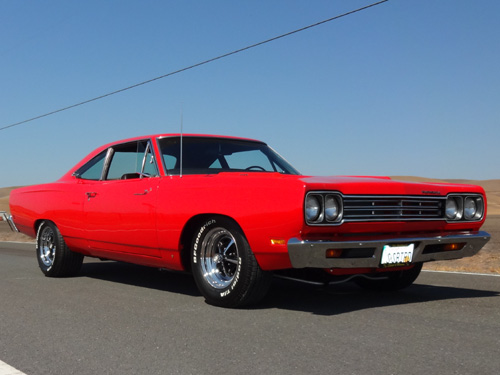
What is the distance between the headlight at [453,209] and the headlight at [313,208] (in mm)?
1295

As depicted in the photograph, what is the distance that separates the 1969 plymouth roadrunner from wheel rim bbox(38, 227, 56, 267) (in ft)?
1.66

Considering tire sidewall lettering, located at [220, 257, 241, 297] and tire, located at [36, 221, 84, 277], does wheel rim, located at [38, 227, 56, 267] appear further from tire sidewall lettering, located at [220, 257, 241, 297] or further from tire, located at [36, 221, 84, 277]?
tire sidewall lettering, located at [220, 257, 241, 297]

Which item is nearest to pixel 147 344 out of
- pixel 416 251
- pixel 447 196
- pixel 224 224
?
pixel 224 224

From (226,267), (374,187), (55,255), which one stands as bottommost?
(55,255)

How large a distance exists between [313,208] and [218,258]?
41.2 inches

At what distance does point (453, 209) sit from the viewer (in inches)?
196

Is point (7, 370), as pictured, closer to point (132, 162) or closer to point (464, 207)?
point (132, 162)

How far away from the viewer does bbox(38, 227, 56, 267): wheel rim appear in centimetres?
701

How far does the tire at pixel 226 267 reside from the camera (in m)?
4.50

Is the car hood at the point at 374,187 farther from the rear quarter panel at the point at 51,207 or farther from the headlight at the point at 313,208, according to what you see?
the rear quarter panel at the point at 51,207

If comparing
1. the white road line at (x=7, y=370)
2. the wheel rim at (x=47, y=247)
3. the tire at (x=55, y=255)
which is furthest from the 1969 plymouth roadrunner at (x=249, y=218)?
the white road line at (x=7, y=370)

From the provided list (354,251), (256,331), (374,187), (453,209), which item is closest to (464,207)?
(453,209)

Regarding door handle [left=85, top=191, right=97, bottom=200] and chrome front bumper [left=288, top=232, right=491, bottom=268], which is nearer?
chrome front bumper [left=288, top=232, right=491, bottom=268]

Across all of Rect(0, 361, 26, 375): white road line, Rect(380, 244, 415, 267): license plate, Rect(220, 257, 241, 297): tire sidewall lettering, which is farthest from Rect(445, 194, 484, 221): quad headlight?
Rect(0, 361, 26, 375): white road line
